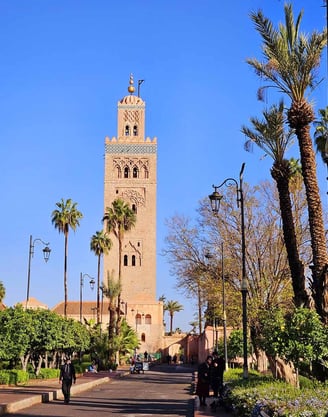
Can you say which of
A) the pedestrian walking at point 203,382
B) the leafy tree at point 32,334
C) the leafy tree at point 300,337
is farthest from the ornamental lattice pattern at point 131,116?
the leafy tree at point 300,337

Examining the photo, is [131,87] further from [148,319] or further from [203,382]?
[203,382]

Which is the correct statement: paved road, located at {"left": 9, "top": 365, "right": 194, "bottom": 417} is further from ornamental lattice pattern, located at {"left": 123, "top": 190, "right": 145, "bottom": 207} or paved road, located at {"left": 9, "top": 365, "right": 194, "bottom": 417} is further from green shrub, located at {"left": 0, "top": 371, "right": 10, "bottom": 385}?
ornamental lattice pattern, located at {"left": 123, "top": 190, "right": 145, "bottom": 207}

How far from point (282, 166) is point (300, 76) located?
9.57 feet

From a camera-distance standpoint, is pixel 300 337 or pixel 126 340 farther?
pixel 126 340

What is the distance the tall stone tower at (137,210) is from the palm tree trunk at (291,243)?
5659 cm

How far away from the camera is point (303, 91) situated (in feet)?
59.8

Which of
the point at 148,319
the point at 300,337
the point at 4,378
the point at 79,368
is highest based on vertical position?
the point at 148,319

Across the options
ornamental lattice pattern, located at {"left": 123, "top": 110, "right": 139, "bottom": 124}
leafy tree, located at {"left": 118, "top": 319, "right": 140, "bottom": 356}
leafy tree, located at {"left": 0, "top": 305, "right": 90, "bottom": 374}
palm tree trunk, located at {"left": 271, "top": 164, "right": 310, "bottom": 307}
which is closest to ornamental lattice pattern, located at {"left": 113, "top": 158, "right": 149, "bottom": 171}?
ornamental lattice pattern, located at {"left": 123, "top": 110, "right": 139, "bottom": 124}

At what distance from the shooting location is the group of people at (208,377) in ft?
57.9

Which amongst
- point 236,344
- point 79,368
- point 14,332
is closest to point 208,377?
point 14,332

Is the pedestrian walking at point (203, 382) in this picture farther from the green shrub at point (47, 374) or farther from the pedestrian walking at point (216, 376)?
the green shrub at point (47, 374)

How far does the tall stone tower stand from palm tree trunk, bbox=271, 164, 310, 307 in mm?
56593

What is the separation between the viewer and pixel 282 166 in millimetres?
19703

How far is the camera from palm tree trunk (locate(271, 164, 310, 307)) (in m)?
18.1
